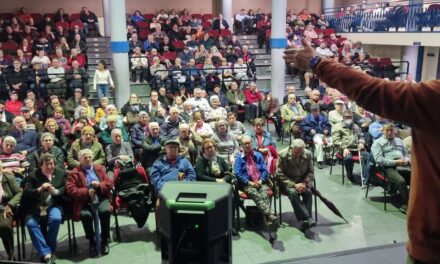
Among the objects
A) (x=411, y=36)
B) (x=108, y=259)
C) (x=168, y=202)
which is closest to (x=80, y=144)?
(x=108, y=259)

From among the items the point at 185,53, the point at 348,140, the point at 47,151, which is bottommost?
the point at 348,140

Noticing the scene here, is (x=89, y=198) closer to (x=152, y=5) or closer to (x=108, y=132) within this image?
(x=108, y=132)

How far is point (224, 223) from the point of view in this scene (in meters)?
2.07

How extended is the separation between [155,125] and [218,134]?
33.5 inches

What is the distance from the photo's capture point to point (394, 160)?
5.02 m

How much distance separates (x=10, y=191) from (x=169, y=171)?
151 centimetres

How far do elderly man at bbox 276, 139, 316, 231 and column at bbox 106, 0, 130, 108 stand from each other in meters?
5.43

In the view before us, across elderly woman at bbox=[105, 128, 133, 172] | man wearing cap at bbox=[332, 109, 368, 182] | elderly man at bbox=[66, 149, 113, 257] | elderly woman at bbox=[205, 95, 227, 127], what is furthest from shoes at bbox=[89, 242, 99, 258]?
man wearing cap at bbox=[332, 109, 368, 182]

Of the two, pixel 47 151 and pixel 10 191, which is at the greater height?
pixel 47 151

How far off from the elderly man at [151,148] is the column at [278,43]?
5.32 metres

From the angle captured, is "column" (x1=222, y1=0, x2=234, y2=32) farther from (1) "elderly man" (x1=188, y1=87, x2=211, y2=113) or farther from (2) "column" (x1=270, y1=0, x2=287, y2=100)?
(1) "elderly man" (x1=188, y1=87, x2=211, y2=113)

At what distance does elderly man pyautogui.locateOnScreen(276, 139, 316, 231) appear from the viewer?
4.47 m

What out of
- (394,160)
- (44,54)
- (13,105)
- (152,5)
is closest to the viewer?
(394,160)

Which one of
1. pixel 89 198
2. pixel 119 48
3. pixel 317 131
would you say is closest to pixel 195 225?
pixel 89 198
